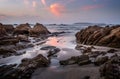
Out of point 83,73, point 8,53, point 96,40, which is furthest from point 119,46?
Answer: point 8,53

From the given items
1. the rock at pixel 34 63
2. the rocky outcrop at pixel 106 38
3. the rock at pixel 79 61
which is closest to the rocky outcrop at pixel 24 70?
the rock at pixel 34 63

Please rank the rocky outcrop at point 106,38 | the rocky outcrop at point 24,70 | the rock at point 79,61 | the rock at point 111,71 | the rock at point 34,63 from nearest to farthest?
the rock at point 111,71, the rocky outcrop at point 24,70, the rock at point 34,63, the rock at point 79,61, the rocky outcrop at point 106,38

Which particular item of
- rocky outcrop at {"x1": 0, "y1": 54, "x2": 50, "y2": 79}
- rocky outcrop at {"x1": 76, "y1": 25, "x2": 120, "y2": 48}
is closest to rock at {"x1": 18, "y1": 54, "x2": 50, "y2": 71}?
rocky outcrop at {"x1": 0, "y1": 54, "x2": 50, "y2": 79}

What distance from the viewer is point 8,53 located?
742 inches

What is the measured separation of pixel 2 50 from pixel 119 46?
1237 cm

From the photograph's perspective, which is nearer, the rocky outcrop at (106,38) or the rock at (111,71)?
the rock at (111,71)

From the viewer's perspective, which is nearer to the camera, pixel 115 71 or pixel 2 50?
pixel 115 71

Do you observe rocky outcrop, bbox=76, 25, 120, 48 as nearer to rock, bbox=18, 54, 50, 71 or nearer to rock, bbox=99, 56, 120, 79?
rock, bbox=18, 54, 50, 71

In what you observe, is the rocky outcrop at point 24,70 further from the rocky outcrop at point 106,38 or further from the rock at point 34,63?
the rocky outcrop at point 106,38

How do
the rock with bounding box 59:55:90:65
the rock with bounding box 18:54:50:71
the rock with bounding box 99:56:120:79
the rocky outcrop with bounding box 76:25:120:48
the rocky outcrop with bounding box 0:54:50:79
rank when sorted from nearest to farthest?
1. the rock with bounding box 99:56:120:79
2. the rocky outcrop with bounding box 0:54:50:79
3. the rock with bounding box 18:54:50:71
4. the rock with bounding box 59:55:90:65
5. the rocky outcrop with bounding box 76:25:120:48

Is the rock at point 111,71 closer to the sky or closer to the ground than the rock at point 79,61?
closer to the sky

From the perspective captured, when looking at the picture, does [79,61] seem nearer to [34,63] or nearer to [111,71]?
[34,63]

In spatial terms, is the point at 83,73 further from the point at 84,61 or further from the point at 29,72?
the point at 29,72

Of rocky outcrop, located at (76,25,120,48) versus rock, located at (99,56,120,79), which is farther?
rocky outcrop, located at (76,25,120,48)
